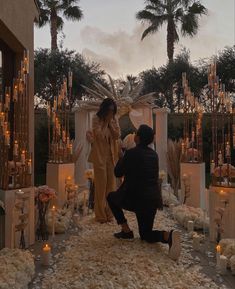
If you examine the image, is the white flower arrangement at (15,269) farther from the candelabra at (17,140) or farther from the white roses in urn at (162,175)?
the white roses in urn at (162,175)

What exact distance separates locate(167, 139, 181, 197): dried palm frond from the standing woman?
8.28 ft

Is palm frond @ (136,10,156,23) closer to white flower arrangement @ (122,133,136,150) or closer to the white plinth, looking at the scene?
white flower arrangement @ (122,133,136,150)

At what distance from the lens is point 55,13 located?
14.5m

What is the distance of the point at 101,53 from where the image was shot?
15.2 metres

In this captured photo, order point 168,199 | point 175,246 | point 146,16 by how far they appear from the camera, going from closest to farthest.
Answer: point 175,246, point 168,199, point 146,16

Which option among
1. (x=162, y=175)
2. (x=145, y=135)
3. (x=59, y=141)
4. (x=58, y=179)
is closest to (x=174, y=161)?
(x=162, y=175)

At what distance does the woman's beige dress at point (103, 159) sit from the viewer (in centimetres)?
455

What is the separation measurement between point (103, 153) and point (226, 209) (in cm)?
161

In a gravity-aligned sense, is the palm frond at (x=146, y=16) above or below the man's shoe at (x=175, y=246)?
above

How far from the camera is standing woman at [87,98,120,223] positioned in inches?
179

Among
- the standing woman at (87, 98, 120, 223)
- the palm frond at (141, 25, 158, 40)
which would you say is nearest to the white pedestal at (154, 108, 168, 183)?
the standing woman at (87, 98, 120, 223)

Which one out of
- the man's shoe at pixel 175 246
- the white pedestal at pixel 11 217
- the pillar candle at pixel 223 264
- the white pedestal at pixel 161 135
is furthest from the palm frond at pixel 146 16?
the pillar candle at pixel 223 264

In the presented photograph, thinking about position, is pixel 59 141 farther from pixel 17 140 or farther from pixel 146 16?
pixel 146 16

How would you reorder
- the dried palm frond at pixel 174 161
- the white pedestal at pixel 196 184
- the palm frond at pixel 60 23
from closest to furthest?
the white pedestal at pixel 196 184
the dried palm frond at pixel 174 161
the palm frond at pixel 60 23
